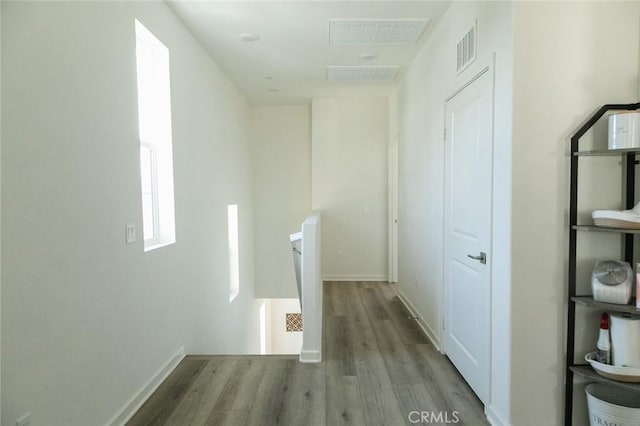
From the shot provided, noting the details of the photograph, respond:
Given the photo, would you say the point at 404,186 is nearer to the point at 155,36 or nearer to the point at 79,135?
the point at 155,36

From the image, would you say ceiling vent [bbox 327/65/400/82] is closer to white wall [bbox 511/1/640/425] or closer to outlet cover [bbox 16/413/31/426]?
white wall [bbox 511/1/640/425]

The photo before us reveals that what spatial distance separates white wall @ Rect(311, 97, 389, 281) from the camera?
19.6 ft

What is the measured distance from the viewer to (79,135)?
6.11ft

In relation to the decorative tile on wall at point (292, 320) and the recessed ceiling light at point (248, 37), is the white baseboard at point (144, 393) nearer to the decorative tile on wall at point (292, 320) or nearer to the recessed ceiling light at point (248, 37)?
the recessed ceiling light at point (248, 37)

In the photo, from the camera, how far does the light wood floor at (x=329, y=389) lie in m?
2.26

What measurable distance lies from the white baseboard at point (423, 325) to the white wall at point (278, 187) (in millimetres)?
2491

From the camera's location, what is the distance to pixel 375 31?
11.0ft

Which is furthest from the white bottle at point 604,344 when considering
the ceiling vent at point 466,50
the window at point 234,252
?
the window at point 234,252

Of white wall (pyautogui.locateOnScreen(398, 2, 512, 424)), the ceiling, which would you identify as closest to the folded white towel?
white wall (pyautogui.locateOnScreen(398, 2, 512, 424))

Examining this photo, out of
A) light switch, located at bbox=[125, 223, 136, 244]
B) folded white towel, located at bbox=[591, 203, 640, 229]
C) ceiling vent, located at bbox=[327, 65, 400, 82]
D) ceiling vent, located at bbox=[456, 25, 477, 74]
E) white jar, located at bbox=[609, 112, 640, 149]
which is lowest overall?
light switch, located at bbox=[125, 223, 136, 244]

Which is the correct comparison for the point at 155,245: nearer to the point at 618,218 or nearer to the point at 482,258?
the point at 482,258

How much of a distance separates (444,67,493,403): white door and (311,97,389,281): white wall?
2.92 meters

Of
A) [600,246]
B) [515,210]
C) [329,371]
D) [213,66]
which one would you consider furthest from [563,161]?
[213,66]

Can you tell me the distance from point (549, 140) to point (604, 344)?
3.69 feet
